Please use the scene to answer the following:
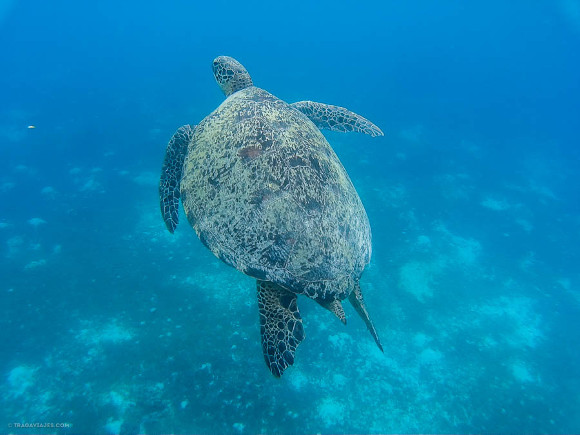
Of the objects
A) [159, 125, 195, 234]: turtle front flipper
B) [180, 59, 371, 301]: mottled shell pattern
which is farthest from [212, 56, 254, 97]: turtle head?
[180, 59, 371, 301]: mottled shell pattern

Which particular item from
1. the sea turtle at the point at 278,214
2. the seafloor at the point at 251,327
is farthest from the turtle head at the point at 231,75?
the seafloor at the point at 251,327

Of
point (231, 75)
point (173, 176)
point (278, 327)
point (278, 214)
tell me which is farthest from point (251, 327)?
point (231, 75)

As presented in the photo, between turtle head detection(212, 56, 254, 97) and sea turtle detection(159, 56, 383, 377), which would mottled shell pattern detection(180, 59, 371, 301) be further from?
turtle head detection(212, 56, 254, 97)

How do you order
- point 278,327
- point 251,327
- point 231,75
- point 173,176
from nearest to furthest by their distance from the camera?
point 278,327
point 173,176
point 231,75
point 251,327

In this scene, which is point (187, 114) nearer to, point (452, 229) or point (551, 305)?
point (452, 229)

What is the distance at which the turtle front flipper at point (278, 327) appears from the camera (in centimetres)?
357

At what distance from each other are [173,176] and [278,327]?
10.2 ft

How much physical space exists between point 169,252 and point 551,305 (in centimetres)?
1333

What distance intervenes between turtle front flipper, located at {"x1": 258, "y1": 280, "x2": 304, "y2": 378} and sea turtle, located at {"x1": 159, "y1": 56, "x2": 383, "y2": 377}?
0.01m

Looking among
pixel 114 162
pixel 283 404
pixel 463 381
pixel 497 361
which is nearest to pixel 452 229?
pixel 497 361

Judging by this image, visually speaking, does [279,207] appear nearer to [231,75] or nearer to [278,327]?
[278,327]

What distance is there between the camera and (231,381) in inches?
255

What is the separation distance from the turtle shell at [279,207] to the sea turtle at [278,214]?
11 mm

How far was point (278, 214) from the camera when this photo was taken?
3.37 metres
